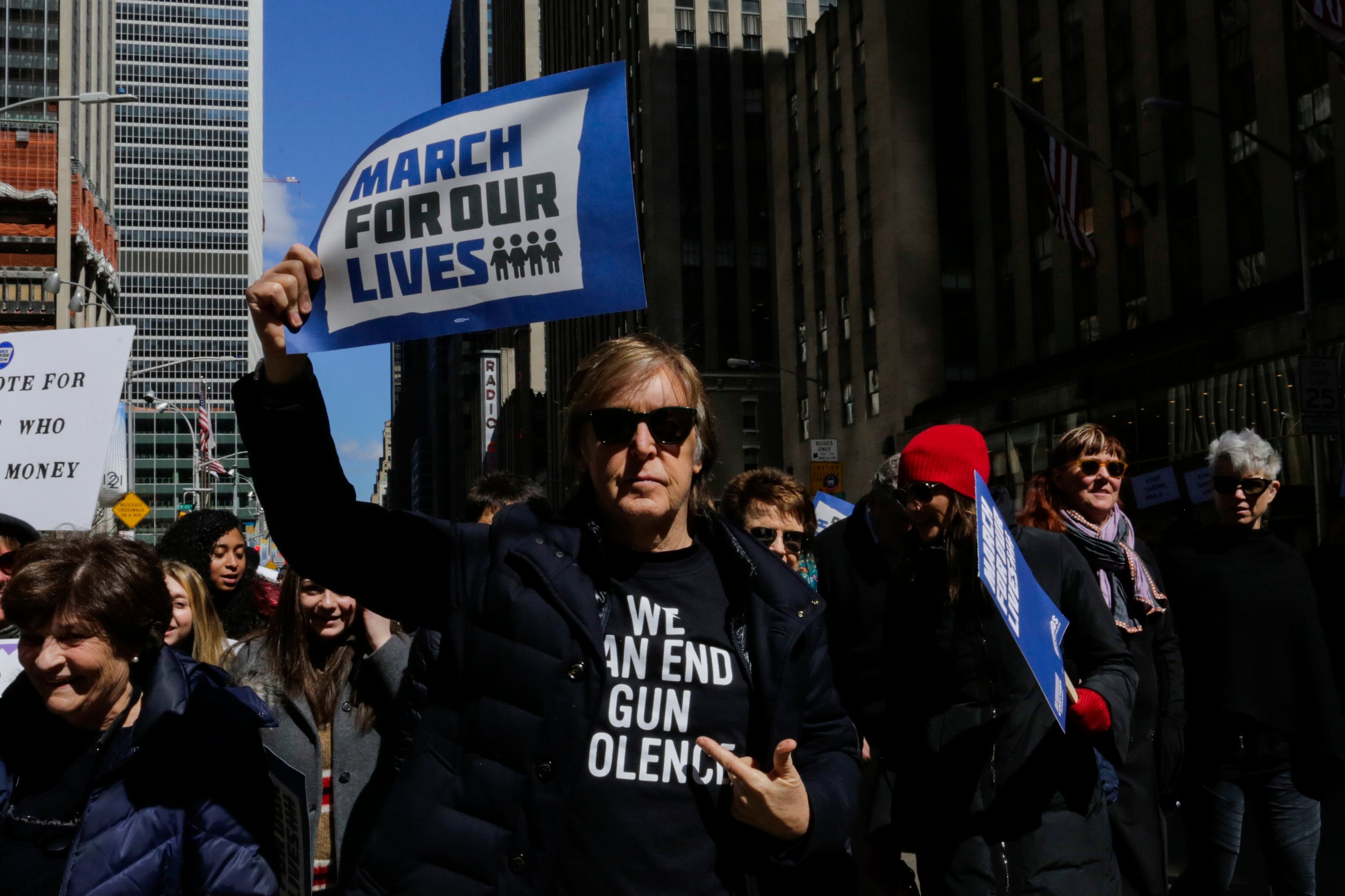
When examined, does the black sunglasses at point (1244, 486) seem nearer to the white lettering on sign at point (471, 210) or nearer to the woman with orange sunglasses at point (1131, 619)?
the woman with orange sunglasses at point (1131, 619)

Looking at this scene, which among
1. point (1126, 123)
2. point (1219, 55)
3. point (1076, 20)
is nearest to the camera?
point (1219, 55)

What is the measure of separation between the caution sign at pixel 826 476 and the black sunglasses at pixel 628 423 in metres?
24.6

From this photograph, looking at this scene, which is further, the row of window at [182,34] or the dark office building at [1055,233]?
the row of window at [182,34]

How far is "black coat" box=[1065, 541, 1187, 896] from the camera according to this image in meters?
4.12

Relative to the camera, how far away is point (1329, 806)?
8789 millimetres

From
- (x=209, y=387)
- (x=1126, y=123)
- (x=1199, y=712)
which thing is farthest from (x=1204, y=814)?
(x=209, y=387)

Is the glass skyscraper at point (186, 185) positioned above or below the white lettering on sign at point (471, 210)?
above

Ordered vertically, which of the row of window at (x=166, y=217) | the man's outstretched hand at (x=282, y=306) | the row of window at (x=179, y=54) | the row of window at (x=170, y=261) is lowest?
the man's outstretched hand at (x=282, y=306)

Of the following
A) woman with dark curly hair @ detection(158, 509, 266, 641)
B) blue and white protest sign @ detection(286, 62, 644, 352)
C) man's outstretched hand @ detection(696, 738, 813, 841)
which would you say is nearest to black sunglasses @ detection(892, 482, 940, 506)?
blue and white protest sign @ detection(286, 62, 644, 352)

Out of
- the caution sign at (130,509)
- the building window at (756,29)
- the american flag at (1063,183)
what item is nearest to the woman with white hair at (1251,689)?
the american flag at (1063,183)

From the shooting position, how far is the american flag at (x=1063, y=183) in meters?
22.4

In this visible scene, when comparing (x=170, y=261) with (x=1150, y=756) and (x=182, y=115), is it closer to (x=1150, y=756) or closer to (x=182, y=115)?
(x=182, y=115)

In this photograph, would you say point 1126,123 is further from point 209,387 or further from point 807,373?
point 209,387

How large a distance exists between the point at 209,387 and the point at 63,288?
288ft
